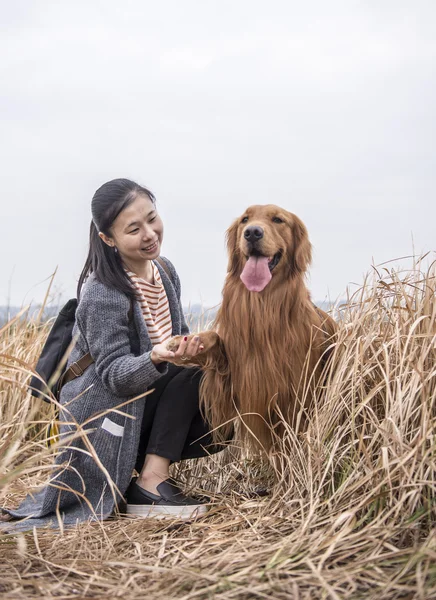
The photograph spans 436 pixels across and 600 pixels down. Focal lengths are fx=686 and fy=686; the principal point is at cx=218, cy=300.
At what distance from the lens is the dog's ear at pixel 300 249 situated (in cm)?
304

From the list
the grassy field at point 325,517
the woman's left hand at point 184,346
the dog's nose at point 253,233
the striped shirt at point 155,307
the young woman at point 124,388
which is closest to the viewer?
the grassy field at point 325,517

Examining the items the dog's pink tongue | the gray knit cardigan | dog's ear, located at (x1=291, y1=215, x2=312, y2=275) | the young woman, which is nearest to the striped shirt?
the young woman

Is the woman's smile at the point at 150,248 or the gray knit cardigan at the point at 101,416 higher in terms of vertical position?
the woman's smile at the point at 150,248

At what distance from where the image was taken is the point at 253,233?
290 cm

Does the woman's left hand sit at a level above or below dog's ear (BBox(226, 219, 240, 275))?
below

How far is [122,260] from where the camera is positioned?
3.31 meters

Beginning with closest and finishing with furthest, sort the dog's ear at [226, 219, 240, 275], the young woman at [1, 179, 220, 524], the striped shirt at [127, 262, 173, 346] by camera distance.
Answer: the young woman at [1, 179, 220, 524] → the dog's ear at [226, 219, 240, 275] → the striped shirt at [127, 262, 173, 346]

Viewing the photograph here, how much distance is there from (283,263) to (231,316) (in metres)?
0.33

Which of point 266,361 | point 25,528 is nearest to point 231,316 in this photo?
point 266,361

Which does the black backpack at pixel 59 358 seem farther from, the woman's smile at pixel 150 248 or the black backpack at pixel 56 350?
the woman's smile at pixel 150 248

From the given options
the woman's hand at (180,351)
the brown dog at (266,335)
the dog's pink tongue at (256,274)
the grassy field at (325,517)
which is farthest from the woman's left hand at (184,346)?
the grassy field at (325,517)

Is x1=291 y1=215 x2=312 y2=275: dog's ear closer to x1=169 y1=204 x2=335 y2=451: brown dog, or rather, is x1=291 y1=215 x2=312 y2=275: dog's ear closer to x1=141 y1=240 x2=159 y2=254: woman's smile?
x1=169 y1=204 x2=335 y2=451: brown dog

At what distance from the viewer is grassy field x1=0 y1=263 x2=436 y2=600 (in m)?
1.92

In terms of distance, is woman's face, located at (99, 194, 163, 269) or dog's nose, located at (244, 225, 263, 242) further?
woman's face, located at (99, 194, 163, 269)
